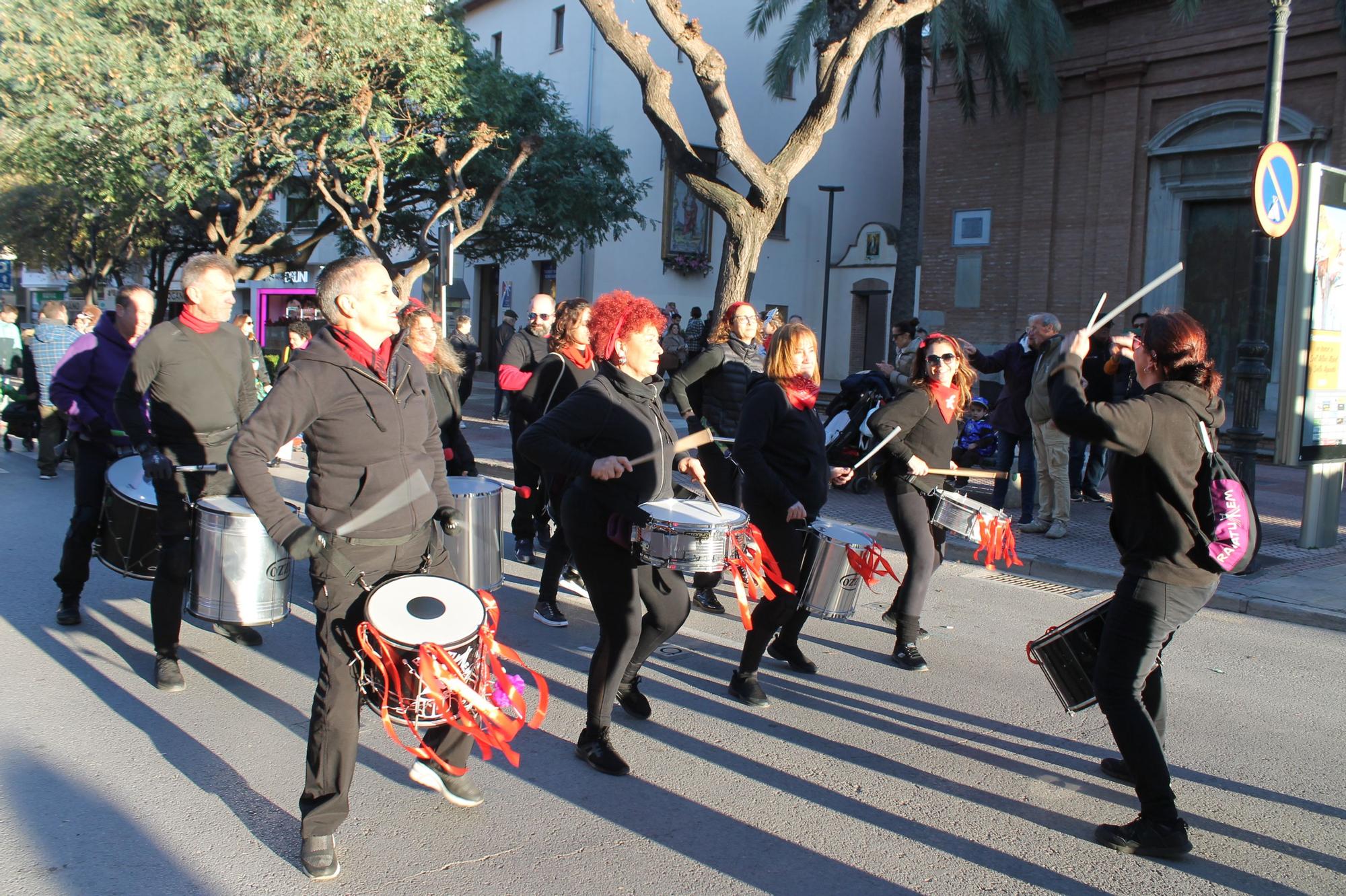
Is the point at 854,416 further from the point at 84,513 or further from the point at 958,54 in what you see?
the point at 958,54

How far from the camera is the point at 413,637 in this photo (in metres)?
3.21

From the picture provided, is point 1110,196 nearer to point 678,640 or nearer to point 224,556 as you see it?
point 678,640

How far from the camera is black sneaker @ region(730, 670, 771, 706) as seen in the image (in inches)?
201

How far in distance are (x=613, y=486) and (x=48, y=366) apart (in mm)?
9399

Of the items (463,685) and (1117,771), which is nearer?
(463,685)

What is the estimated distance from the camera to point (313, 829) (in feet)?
11.1

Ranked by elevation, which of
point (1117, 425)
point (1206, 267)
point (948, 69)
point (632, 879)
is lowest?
point (632, 879)

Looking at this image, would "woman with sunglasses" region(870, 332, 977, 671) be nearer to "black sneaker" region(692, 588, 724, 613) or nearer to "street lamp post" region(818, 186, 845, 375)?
"black sneaker" region(692, 588, 724, 613)

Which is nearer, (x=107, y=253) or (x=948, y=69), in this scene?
(x=948, y=69)

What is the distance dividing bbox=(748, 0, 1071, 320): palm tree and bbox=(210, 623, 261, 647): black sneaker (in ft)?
58.2

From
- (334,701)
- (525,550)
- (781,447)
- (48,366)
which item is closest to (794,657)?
(781,447)

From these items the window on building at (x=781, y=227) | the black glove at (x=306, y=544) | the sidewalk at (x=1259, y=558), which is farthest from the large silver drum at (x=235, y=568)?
the window on building at (x=781, y=227)

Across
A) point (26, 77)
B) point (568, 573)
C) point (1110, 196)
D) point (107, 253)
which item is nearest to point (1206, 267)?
point (1110, 196)

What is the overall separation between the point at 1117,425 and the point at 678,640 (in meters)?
3.28
